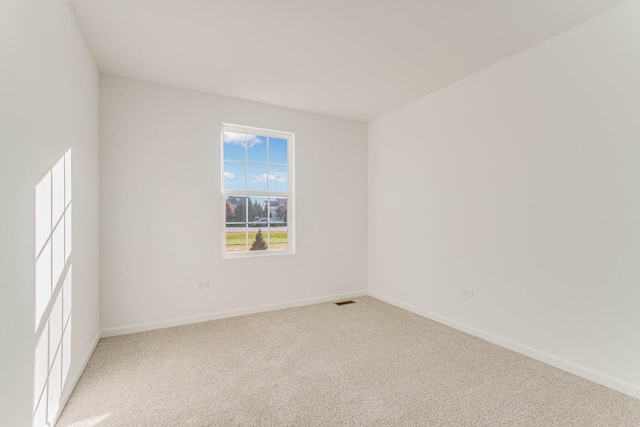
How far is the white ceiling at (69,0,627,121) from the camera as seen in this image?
211 centimetres

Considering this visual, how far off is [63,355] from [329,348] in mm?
1937

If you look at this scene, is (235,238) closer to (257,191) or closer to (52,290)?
(257,191)

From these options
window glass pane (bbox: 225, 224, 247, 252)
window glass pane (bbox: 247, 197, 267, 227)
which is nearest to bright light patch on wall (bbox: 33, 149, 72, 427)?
window glass pane (bbox: 225, 224, 247, 252)

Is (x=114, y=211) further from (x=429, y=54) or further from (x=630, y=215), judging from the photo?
(x=630, y=215)

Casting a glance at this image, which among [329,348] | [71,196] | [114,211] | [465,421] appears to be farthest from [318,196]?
[465,421]

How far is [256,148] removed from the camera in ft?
13.0

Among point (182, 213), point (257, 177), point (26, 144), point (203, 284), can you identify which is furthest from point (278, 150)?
point (26, 144)

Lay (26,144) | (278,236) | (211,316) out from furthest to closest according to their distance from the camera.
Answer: (278,236)
(211,316)
(26,144)

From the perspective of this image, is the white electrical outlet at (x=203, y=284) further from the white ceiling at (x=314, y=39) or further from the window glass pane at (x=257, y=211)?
the white ceiling at (x=314, y=39)

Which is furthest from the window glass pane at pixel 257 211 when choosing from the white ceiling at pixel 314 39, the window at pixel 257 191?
the white ceiling at pixel 314 39

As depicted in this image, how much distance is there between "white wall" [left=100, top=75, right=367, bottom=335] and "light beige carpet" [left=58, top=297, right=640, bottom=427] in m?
0.49

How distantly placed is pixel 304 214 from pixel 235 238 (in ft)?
3.20

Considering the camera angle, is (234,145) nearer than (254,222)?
Yes

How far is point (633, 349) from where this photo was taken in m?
2.04
